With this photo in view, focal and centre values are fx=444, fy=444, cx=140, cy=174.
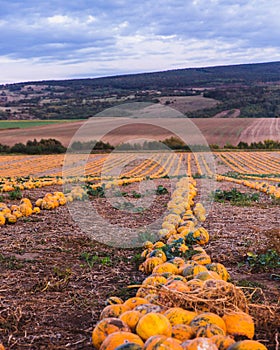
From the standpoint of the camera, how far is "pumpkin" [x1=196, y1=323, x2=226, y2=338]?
311cm

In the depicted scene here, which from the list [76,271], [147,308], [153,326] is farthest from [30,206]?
[153,326]

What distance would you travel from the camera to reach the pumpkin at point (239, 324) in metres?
3.32

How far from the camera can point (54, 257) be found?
6207mm

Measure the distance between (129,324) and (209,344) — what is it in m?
0.76

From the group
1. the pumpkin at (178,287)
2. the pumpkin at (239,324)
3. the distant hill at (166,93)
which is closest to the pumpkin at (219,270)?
the pumpkin at (178,287)

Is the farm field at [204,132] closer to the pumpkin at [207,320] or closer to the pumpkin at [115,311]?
the pumpkin at [115,311]

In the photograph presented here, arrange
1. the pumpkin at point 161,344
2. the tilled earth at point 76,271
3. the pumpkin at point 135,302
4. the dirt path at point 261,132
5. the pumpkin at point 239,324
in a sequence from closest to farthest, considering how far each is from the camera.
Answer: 1. the pumpkin at point 161,344
2. the pumpkin at point 239,324
3. the pumpkin at point 135,302
4. the tilled earth at point 76,271
5. the dirt path at point 261,132

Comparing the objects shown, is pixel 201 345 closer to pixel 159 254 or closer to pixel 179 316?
pixel 179 316

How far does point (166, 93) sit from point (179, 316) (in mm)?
73339

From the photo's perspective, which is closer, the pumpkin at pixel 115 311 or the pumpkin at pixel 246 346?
the pumpkin at pixel 246 346

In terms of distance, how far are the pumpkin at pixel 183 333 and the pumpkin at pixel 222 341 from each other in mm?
215

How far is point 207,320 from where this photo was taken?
3.25 metres

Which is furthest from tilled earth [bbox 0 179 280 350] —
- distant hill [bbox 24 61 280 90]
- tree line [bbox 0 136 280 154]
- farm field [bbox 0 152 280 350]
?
distant hill [bbox 24 61 280 90]

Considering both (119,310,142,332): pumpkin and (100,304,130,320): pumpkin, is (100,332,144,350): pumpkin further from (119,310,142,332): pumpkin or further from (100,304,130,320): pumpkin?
(100,304,130,320): pumpkin
